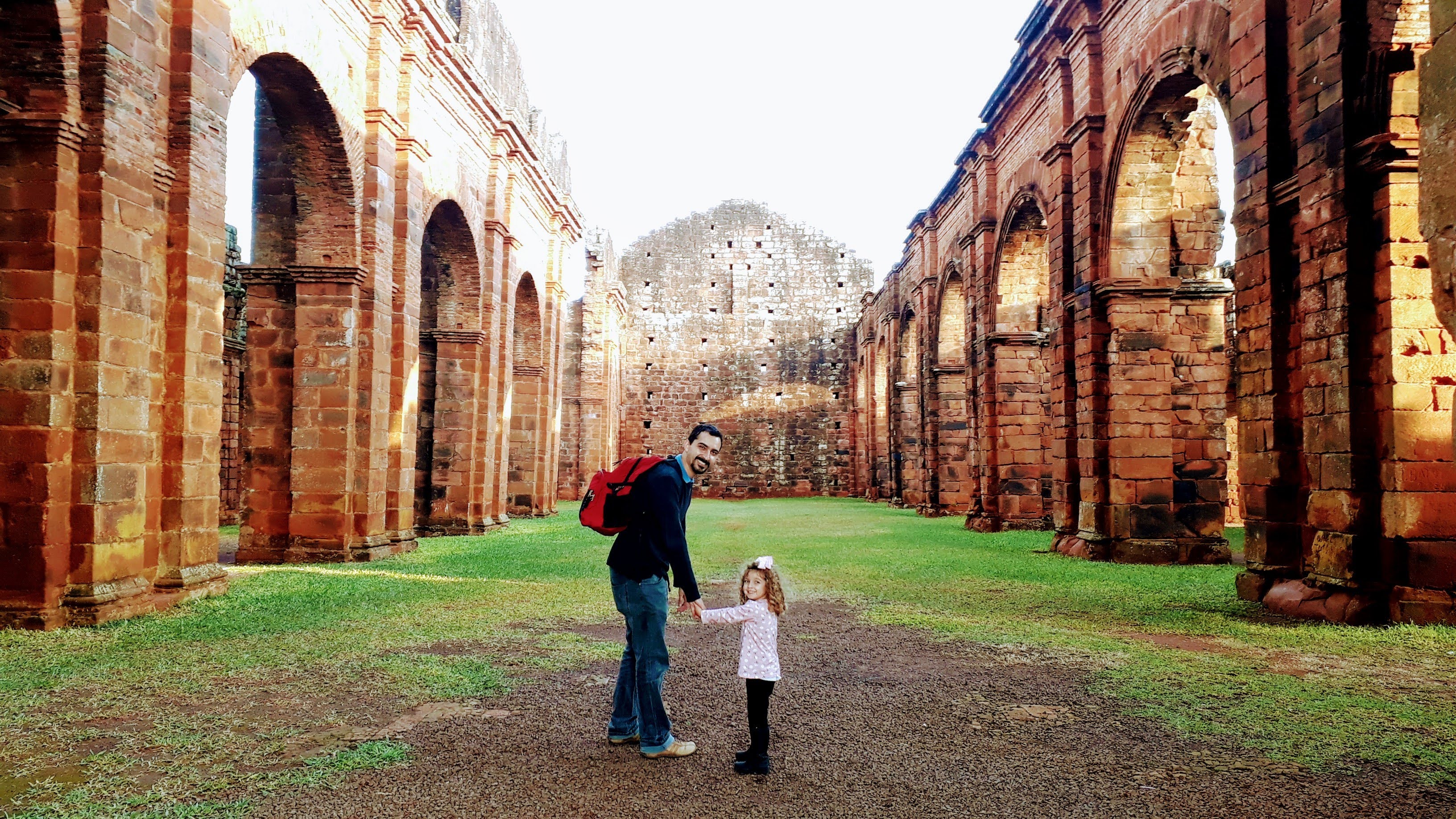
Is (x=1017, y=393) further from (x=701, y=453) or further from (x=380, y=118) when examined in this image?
(x=701, y=453)

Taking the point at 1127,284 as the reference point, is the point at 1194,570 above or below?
below

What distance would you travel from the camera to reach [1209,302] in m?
11.2

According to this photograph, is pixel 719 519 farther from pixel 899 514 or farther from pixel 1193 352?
pixel 1193 352

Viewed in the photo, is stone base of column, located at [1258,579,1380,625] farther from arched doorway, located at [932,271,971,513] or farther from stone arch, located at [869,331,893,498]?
stone arch, located at [869,331,893,498]

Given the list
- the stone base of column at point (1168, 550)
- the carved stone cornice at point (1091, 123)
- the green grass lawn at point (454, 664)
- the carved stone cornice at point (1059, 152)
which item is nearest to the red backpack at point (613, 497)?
the green grass lawn at point (454, 664)

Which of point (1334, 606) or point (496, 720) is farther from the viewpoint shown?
point (1334, 606)

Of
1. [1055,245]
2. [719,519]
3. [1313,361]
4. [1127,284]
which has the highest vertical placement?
[1055,245]

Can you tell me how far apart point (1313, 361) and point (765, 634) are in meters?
5.73

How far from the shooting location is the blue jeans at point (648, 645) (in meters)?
3.64

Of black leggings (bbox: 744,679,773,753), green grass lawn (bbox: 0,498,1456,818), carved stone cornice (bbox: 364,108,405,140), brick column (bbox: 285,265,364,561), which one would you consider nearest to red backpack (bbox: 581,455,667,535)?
black leggings (bbox: 744,679,773,753)

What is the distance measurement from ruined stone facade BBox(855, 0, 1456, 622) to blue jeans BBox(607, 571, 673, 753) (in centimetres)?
272

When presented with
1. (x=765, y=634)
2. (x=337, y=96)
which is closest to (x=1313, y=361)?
(x=765, y=634)

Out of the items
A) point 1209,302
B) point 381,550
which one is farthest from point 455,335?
point 1209,302

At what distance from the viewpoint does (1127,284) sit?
11.0 metres
